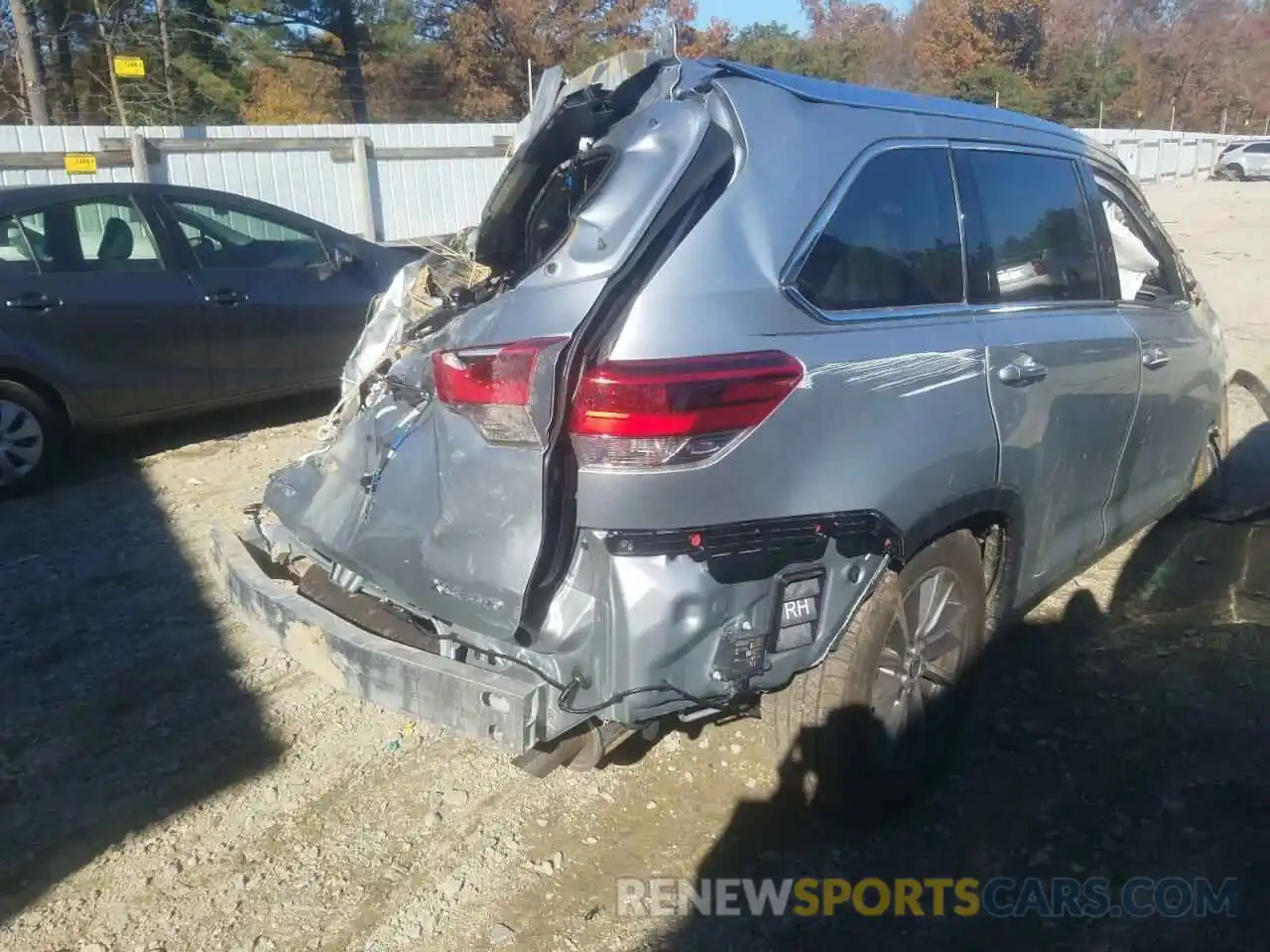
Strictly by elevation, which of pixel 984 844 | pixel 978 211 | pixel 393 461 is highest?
pixel 978 211

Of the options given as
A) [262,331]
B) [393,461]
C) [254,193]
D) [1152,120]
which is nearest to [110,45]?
[254,193]

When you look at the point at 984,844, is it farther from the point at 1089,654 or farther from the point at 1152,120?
the point at 1152,120

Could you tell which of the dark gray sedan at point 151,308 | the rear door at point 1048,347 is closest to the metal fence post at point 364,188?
the dark gray sedan at point 151,308

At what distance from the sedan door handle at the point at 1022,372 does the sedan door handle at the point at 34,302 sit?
512 cm

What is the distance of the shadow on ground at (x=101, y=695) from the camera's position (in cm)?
322

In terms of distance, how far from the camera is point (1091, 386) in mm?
3523

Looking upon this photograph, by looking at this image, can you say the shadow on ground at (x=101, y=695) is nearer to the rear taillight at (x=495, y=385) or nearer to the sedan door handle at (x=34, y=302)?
the sedan door handle at (x=34, y=302)

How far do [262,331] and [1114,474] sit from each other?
5.07 meters

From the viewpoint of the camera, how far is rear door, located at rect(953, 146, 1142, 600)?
3178 mm

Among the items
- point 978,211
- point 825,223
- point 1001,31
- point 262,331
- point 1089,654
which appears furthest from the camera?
point 1001,31

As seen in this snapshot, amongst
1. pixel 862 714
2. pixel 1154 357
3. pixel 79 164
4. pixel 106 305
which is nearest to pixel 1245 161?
pixel 79 164

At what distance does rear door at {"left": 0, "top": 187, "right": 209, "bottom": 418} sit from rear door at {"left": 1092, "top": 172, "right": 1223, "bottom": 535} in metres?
5.01

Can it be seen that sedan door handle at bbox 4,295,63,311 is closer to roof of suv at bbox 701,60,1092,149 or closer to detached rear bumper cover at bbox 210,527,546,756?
detached rear bumper cover at bbox 210,527,546,756

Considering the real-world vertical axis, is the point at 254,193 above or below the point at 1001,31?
below
